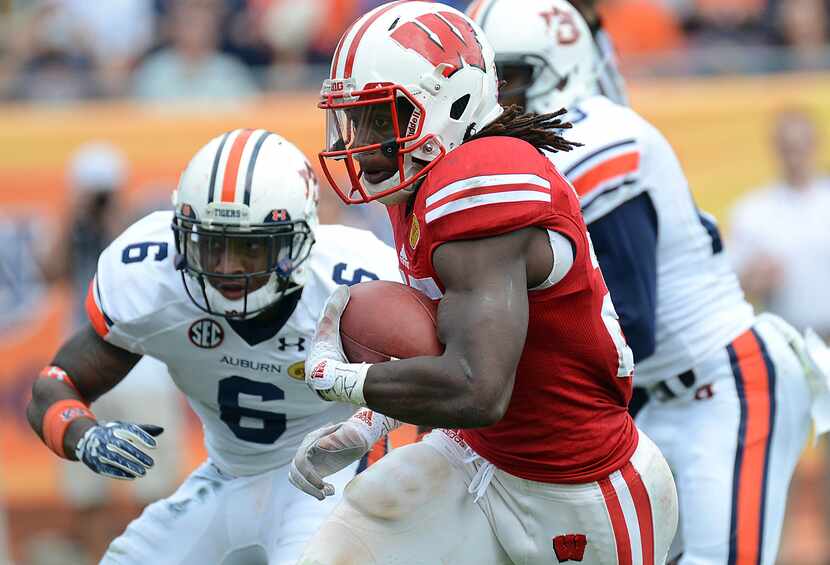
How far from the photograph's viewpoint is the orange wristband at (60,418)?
Result: 4195mm

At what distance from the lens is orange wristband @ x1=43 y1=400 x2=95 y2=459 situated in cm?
420

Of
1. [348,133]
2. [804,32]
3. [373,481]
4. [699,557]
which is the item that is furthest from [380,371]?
[804,32]

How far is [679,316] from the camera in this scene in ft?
15.0

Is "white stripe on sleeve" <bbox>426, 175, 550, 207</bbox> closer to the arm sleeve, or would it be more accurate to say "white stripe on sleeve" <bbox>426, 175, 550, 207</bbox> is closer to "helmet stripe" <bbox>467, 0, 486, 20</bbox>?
the arm sleeve

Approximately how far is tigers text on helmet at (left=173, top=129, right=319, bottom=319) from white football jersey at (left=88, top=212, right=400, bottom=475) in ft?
0.31

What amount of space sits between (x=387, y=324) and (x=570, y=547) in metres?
0.71

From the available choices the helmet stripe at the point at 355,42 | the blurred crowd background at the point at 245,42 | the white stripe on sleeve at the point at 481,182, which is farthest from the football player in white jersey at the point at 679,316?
the blurred crowd background at the point at 245,42

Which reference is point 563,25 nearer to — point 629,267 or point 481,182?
point 629,267

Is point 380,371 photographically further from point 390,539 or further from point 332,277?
point 332,277

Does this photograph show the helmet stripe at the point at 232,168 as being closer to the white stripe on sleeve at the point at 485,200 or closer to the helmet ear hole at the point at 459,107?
the helmet ear hole at the point at 459,107

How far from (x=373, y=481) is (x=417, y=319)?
48cm

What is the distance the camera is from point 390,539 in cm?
344

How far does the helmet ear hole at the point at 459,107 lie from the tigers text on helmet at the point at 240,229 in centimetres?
88

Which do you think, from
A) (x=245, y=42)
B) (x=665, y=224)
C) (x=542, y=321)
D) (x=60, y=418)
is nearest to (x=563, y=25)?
(x=665, y=224)
